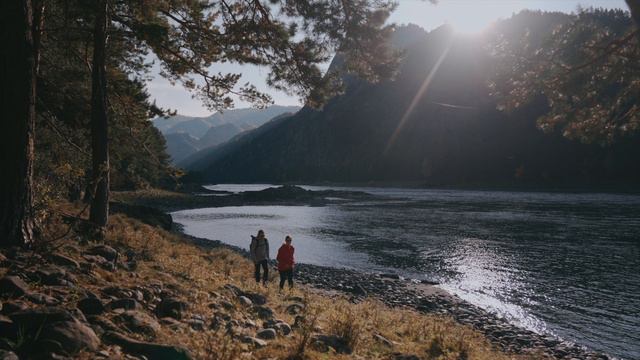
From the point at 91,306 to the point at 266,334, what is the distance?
9.32ft

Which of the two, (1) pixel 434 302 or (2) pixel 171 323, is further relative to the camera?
(1) pixel 434 302

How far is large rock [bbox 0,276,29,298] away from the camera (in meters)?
5.55

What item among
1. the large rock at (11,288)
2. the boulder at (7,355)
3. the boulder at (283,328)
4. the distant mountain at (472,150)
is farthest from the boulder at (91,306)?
the distant mountain at (472,150)

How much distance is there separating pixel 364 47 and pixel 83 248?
8.87 metres

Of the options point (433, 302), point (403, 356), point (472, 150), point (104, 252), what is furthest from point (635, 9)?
point (472, 150)

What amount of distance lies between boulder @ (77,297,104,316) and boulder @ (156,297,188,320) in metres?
1.16

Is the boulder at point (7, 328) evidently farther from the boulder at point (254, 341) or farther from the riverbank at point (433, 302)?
the riverbank at point (433, 302)

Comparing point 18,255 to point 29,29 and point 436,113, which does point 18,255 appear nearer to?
point 29,29

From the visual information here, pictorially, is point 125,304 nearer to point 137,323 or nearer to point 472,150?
point 137,323

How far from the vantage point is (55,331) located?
4.80 m

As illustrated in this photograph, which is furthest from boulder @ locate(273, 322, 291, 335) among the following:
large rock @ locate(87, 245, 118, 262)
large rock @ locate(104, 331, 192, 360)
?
large rock @ locate(87, 245, 118, 262)

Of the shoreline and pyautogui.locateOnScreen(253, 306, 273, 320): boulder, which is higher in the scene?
pyautogui.locateOnScreen(253, 306, 273, 320): boulder

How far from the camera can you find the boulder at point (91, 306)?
19.5 feet

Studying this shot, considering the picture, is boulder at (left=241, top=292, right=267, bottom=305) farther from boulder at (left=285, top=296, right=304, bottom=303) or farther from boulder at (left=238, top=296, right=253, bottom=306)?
boulder at (left=285, top=296, right=304, bottom=303)
